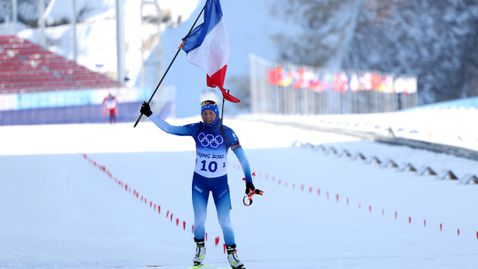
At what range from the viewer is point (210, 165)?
10023 mm

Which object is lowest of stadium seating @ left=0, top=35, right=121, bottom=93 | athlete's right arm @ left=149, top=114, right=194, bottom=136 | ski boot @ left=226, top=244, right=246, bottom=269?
ski boot @ left=226, top=244, right=246, bottom=269

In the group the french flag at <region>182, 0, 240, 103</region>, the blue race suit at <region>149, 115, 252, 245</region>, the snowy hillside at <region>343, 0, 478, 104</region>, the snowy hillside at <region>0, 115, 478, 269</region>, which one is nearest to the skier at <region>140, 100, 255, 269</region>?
the blue race suit at <region>149, 115, 252, 245</region>

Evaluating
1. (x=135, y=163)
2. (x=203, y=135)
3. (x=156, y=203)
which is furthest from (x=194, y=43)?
(x=135, y=163)

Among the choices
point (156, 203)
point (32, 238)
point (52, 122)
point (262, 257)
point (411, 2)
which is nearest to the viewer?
point (262, 257)


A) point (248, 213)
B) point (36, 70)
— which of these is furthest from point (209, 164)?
point (36, 70)

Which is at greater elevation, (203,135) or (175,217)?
(203,135)

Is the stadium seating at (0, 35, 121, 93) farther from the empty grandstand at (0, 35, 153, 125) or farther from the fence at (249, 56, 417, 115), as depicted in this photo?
the fence at (249, 56, 417, 115)

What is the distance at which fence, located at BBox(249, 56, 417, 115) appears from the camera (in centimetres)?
7231

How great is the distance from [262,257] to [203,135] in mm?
1885

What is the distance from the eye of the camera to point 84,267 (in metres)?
10.5

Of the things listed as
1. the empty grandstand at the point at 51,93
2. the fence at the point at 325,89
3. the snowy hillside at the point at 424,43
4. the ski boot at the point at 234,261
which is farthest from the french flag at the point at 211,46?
the snowy hillside at the point at 424,43

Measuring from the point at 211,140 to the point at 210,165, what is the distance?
0.74 feet

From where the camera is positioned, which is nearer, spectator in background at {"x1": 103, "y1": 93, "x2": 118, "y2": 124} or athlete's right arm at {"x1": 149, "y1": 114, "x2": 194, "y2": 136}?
athlete's right arm at {"x1": 149, "y1": 114, "x2": 194, "y2": 136}

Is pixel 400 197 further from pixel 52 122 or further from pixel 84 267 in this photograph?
pixel 52 122
